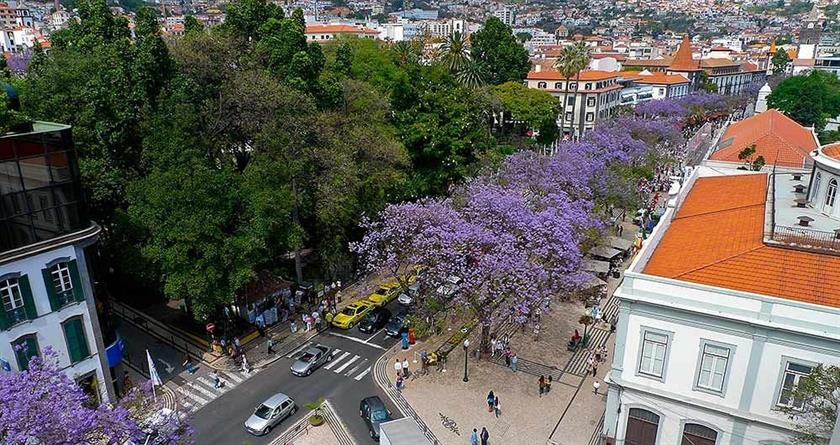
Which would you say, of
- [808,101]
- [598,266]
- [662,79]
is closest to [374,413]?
[598,266]

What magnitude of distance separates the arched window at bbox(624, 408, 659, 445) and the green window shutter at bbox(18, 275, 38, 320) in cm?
2348

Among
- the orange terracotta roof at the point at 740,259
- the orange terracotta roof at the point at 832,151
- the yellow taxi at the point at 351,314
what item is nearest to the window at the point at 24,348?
the yellow taxi at the point at 351,314

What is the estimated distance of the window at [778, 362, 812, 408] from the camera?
61.6 feet

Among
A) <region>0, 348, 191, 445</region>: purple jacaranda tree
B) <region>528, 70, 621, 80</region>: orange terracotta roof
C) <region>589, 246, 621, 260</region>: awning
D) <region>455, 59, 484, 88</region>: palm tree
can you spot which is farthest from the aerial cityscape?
<region>528, 70, 621, 80</region>: orange terracotta roof

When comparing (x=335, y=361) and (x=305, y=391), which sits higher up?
(x=305, y=391)

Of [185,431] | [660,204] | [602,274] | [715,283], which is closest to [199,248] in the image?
[185,431]

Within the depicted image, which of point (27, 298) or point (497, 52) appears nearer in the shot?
point (27, 298)

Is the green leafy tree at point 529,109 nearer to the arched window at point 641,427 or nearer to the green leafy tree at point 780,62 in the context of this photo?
the arched window at point 641,427

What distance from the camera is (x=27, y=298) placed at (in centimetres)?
→ 2192

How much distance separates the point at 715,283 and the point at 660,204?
37960 millimetres

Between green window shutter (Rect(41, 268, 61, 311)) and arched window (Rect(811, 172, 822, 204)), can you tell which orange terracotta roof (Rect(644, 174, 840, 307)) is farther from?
green window shutter (Rect(41, 268, 61, 311))

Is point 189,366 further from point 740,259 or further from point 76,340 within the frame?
point 740,259

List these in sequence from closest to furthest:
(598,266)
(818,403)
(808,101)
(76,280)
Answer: (818,403) → (76,280) → (598,266) → (808,101)

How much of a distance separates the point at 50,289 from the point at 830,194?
3223 centimetres
